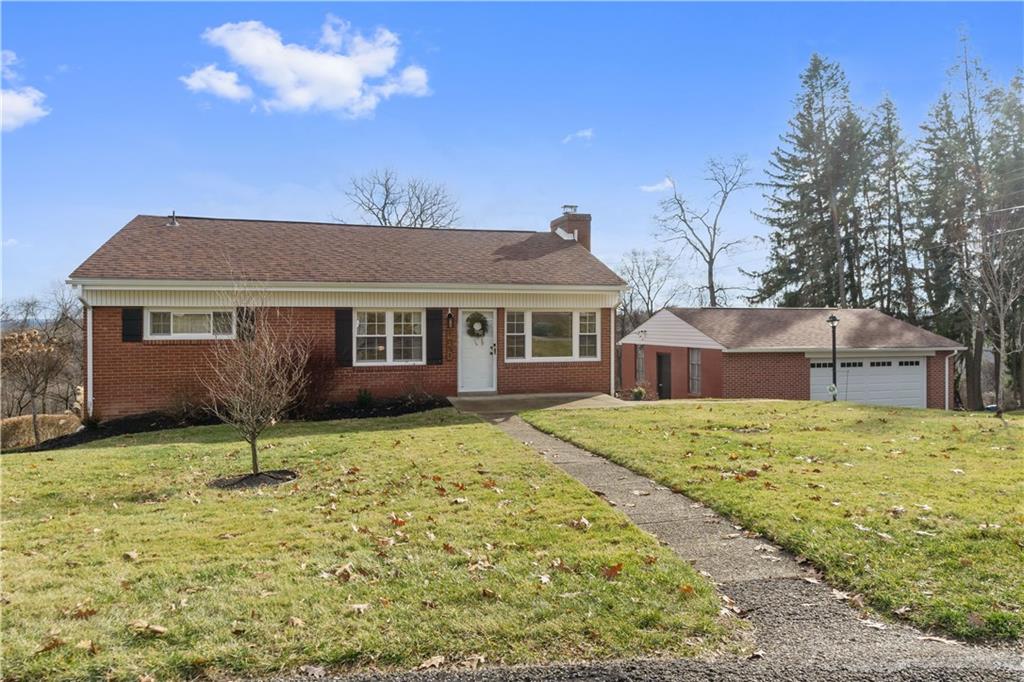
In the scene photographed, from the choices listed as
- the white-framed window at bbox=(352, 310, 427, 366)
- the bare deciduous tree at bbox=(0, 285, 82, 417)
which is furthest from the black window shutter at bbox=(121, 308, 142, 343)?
the bare deciduous tree at bbox=(0, 285, 82, 417)

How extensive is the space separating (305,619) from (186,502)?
3852 millimetres

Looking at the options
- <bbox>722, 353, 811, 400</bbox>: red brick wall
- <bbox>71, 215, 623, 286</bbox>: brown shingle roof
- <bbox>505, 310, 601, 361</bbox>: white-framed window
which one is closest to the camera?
<bbox>71, 215, 623, 286</bbox>: brown shingle roof

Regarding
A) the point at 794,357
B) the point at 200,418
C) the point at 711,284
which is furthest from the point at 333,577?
the point at 711,284

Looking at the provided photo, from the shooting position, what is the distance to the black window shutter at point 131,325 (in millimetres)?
14711

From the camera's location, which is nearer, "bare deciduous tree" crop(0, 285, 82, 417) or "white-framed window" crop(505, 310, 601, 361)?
"white-framed window" crop(505, 310, 601, 361)

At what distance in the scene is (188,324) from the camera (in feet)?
50.1

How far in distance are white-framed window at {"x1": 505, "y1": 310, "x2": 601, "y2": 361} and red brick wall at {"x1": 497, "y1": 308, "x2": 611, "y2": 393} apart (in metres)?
0.14

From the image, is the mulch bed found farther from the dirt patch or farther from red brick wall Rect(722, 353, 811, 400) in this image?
red brick wall Rect(722, 353, 811, 400)

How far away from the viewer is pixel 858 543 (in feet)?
17.3

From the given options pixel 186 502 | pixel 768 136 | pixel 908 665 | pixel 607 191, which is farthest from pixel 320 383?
pixel 768 136

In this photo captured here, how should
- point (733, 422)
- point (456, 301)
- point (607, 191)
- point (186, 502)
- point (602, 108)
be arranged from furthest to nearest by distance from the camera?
point (607, 191)
point (602, 108)
point (456, 301)
point (733, 422)
point (186, 502)

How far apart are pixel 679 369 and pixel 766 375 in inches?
139

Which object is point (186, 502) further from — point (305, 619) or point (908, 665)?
point (908, 665)

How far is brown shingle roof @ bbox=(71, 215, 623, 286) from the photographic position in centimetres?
1556
